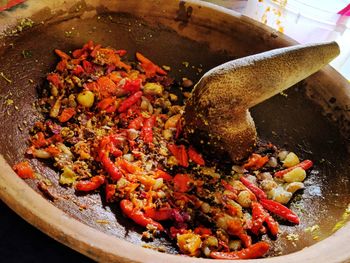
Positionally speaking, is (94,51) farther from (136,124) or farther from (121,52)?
(136,124)

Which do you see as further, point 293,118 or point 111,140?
point 293,118

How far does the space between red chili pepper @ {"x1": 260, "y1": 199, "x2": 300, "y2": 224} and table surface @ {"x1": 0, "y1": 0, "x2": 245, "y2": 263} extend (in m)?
0.86

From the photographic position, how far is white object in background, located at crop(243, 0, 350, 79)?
277 centimetres

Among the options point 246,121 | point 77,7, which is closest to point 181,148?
point 246,121

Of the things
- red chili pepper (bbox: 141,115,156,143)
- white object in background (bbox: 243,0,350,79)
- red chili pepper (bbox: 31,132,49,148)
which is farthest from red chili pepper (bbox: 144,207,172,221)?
white object in background (bbox: 243,0,350,79)

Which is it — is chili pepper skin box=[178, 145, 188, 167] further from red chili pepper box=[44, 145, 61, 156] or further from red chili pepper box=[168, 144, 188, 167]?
red chili pepper box=[44, 145, 61, 156]

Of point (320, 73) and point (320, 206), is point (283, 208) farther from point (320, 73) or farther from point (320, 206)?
point (320, 73)

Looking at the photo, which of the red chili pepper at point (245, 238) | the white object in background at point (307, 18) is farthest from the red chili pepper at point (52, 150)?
the white object in background at point (307, 18)

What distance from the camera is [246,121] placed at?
1991mm

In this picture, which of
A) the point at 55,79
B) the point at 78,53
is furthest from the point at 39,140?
the point at 78,53

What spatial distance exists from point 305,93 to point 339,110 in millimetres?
223

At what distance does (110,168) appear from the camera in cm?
179

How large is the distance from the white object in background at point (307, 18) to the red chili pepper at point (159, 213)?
6.04 feet

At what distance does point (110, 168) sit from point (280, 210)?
82 centimetres
